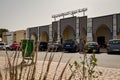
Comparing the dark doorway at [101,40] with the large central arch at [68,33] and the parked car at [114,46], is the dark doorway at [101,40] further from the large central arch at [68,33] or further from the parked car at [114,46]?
the parked car at [114,46]

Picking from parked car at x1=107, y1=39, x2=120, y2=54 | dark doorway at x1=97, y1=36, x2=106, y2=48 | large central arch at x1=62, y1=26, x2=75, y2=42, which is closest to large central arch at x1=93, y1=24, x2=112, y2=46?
dark doorway at x1=97, y1=36, x2=106, y2=48

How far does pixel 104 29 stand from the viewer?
142 feet

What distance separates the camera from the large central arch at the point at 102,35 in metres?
42.3

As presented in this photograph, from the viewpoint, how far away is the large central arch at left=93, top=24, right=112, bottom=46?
42291 millimetres

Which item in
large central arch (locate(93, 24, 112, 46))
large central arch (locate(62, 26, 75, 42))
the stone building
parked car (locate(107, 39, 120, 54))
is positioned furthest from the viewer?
large central arch (locate(62, 26, 75, 42))

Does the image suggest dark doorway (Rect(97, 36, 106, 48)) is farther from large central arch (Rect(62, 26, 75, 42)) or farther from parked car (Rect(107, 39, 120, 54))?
parked car (Rect(107, 39, 120, 54))

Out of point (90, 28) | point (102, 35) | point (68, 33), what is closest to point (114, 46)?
point (90, 28)

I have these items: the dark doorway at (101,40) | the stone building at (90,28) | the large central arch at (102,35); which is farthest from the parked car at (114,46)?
the dark doorway at (101,40)

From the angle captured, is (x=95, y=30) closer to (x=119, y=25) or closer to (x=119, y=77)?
(x=119, y=25)

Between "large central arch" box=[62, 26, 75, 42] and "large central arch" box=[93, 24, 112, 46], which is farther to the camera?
"large central arch" box=[62, 26, 75, 42]

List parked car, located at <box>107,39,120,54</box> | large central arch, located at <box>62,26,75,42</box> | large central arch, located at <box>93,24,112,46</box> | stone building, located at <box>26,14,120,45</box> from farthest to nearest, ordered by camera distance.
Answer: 1. large central arch, located at <box>62,26,75,42</box>
2. large central arch, located at <box>93,24,112,46</box>
3. stone building, located at <box>26,14,120,45</box>
4. parked car, located at <box>107,39,120,54</box>

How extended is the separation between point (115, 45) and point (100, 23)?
12402mm

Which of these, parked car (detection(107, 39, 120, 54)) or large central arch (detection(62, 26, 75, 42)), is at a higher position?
large central arch (detection(62, 26, 75, 42))

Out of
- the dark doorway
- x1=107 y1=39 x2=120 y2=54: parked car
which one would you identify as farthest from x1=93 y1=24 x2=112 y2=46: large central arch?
x1=107 y1=39 x2=120 y2=54: parked car
